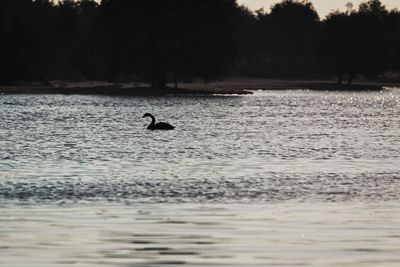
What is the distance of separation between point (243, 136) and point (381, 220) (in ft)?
115

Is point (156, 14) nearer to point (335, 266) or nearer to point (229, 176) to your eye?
point (229, 176)

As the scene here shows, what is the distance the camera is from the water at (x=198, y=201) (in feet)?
61.6

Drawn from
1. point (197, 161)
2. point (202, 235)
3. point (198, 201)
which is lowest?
point (197, 161)

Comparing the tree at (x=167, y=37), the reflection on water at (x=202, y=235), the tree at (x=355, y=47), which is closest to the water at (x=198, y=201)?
the reflection on water at (x=202, y=235)

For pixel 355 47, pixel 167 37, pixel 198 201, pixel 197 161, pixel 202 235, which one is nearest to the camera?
pixel 202 235

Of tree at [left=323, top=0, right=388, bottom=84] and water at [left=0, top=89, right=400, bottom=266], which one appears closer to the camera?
water at [left=0, top=89, right=400, bottom=266]

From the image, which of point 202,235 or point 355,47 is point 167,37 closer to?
point 355,47

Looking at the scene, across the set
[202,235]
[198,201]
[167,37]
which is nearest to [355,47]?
[167,37]

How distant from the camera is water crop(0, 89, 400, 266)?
18.8 metres

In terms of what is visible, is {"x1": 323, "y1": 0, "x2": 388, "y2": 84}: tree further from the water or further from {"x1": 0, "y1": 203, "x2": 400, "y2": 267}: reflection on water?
{"x1": 0, "y1": 203, "x2": 400, "y2": 267}: reflection on water

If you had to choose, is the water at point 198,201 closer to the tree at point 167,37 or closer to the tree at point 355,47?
the tree at point 167,37

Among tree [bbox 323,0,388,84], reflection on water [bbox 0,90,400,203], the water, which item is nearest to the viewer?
the water

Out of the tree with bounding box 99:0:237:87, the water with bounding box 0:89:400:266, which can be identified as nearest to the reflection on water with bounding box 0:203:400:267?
the water with bounding box 0:89:400:266

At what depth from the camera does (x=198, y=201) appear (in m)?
26.4
